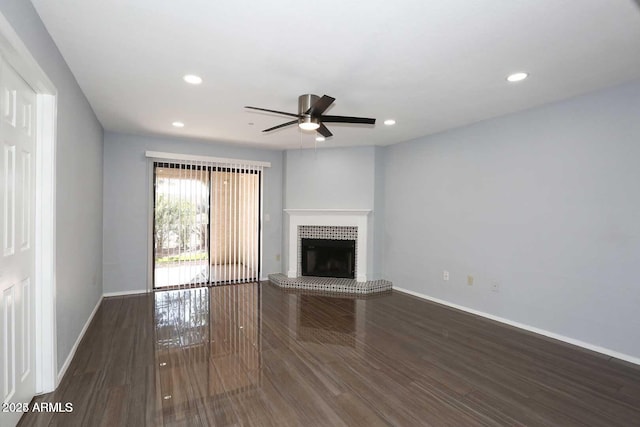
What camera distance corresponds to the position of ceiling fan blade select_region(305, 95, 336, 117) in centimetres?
254

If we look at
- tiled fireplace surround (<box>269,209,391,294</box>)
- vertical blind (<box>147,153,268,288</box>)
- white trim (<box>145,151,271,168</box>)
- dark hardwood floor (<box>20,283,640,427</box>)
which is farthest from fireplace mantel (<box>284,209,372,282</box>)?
dark hardwood floor (<box>20,283,640,427</box>)

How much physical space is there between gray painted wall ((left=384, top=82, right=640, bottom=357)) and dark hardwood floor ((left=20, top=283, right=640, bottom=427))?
1.41 feet

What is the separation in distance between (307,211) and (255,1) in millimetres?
4124

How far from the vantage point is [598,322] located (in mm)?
3014

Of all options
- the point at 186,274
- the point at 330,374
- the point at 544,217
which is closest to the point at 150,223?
the point at 186,274

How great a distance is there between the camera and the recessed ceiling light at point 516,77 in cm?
267

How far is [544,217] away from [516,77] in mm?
1620

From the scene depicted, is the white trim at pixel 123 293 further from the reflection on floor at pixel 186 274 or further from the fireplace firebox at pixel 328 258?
the fireplace firebox at pixel 328 258

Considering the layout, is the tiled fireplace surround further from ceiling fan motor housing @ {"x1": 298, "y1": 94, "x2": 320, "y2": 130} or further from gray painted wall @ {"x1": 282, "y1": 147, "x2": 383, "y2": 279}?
ceiling fan motor housing @ {"x1": 298, "y1": 94, "x2": 320, "y2": 130}

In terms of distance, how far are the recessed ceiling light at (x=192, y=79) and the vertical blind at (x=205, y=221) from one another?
2.51 meters

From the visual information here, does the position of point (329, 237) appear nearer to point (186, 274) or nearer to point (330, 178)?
point (330, 178)

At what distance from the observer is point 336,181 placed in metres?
5.66

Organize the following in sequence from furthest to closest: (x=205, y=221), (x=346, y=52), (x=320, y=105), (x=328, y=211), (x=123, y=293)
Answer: (x=328, y=211)
(x=205, y=221)
(x=123, y=293)
(x=320, y=105)
(x=346, y=52)

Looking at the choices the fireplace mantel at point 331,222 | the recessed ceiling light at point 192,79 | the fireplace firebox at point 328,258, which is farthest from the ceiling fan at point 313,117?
the fireplace firebox at point 328,258
